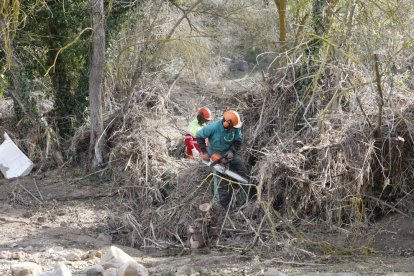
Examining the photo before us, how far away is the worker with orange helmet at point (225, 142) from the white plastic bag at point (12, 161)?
4.23 meters

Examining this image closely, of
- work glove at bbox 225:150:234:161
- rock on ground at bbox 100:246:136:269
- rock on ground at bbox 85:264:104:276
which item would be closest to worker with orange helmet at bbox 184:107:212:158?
work glove at bbox 225:150:234:161

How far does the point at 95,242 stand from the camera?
404 inches

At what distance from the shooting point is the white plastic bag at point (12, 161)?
1305cm

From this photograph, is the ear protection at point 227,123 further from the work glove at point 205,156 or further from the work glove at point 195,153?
the work glove at point 195,153

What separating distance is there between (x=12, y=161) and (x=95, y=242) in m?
3.72

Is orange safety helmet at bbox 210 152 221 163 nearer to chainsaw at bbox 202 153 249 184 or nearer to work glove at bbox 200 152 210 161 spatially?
chainsaw at bbox 202 153 249 184

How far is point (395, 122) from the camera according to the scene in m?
10.3

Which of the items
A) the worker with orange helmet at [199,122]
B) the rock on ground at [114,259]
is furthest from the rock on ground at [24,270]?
the worker with orange helmet at [199,122]

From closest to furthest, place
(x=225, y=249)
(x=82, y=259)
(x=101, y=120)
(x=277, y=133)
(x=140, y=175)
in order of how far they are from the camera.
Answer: (x=82, y=259) < (x=225, y=249) < (x=277, y=133) < (x=140, y=175) < (x=101, y=120)

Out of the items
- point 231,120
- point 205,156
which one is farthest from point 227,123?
point 205,156

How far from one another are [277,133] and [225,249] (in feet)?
7.18

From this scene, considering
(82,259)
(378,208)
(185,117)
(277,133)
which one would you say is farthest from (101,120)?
(378,208)

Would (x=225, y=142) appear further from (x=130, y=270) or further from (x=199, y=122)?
(x=130, y=270)

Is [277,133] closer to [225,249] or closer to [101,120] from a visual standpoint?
[225,249]
